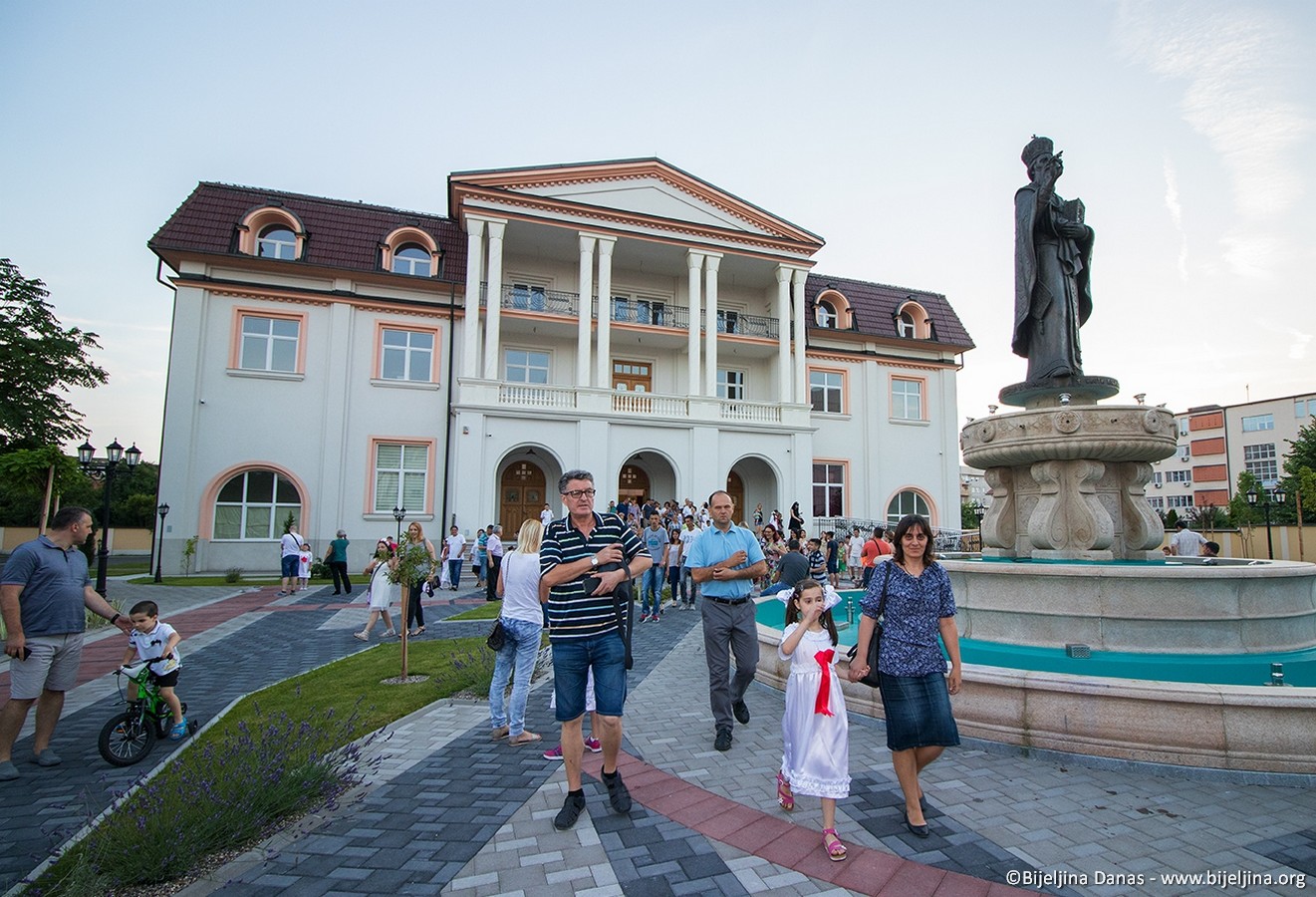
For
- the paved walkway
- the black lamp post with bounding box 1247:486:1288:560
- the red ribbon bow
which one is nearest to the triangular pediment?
the black lamp post with bounding box 1247:486:1288:560

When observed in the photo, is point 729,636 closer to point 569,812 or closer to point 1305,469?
point 569,812

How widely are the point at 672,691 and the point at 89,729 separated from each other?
18.6ft

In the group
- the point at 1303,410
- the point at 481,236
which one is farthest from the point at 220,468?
the point at 1303,410

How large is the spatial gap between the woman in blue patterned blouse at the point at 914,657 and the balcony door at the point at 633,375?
22870 millimetres

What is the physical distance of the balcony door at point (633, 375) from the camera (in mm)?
26453

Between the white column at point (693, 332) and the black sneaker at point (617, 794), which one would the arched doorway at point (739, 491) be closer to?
the white column at point (693, 332)

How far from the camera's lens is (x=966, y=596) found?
720 cm

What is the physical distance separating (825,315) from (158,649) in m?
27.7

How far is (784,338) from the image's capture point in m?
25.2

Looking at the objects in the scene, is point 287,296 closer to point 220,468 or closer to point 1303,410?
point 220,468

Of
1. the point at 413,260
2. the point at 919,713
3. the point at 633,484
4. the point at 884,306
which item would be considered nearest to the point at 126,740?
the point at 919,713

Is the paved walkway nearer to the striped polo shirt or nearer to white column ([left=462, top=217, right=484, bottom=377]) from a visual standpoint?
the striped polo shirt

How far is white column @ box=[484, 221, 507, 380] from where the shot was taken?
21656mm

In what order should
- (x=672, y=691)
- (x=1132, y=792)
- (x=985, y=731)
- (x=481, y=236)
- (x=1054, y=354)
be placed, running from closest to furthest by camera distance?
1. (x=1132, y=792)
2. (x=985, y=731)
3. (x=672, y=691)
4. (x=1054, y=354)
5. (x=481, y=236)
